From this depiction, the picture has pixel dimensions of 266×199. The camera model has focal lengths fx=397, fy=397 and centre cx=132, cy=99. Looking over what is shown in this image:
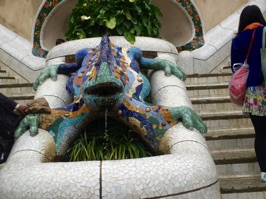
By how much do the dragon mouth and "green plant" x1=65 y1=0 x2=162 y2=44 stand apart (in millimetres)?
1797

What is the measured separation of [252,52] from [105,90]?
48.6 inches

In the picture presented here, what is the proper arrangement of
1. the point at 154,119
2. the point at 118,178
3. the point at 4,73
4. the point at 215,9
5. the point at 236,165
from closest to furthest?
the point at 118,178 → the point at 154,119 → the point at 236,165 → the point at 4,73 → the point at 215,9

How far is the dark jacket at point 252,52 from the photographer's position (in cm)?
301

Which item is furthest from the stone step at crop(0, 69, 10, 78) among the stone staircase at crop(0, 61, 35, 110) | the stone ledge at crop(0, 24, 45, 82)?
the stone ledge at crop(0, 24, 45, 82)

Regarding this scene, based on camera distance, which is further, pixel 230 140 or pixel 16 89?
pixel 16 89

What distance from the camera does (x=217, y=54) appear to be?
7383 mm

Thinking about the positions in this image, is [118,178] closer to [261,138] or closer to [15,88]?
[261,138]

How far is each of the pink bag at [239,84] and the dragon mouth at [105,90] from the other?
3.24 ft

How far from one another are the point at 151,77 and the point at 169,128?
1036mm

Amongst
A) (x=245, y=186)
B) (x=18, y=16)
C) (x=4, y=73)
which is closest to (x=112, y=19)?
(x=245, y=186)

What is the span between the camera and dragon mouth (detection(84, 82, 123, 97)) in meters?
2.53

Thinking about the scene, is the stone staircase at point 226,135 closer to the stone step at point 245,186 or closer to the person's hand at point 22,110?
the stone step at point 245,186

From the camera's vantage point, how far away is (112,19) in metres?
4.41

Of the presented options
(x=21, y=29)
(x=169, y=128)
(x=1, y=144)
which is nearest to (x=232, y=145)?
(x=169, y=128)
